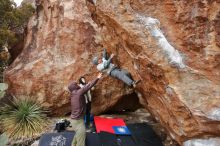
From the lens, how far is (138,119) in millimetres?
12406

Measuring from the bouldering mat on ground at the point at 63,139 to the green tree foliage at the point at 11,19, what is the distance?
4.55 metres

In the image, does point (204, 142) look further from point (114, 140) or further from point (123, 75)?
point (114, 140)

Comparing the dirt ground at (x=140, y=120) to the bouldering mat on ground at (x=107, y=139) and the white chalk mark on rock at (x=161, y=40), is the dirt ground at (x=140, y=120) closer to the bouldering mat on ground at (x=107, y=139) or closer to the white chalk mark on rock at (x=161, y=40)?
the bouldering mat on ground at (x=107, y=139)

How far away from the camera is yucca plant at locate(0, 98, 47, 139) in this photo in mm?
10984

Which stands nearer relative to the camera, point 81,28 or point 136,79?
point 136,79

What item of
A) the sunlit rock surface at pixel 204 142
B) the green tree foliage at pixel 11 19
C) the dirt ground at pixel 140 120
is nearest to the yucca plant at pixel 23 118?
the dirt ground at pixel 140 120

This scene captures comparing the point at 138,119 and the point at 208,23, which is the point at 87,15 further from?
the point at 208,23

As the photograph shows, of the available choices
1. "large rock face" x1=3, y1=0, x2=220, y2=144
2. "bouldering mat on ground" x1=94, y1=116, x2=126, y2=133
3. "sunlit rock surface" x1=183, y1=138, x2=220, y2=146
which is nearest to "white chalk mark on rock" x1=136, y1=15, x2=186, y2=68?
"large rock face" x1=3, y1=0, x2=220, y2=144

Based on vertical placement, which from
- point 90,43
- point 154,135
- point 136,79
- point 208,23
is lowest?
point 154,135

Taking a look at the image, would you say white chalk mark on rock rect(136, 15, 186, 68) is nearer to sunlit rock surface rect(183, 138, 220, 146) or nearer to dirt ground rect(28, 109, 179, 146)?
sunlit rock surface rect(183, 138, 220, 146)

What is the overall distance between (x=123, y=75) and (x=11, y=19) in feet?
20.6

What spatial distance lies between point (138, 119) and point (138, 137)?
2386 mm

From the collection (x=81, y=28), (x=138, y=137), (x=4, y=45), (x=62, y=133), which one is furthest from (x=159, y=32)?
(x=4, y=45)

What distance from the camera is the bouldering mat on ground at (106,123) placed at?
34.8 ft
